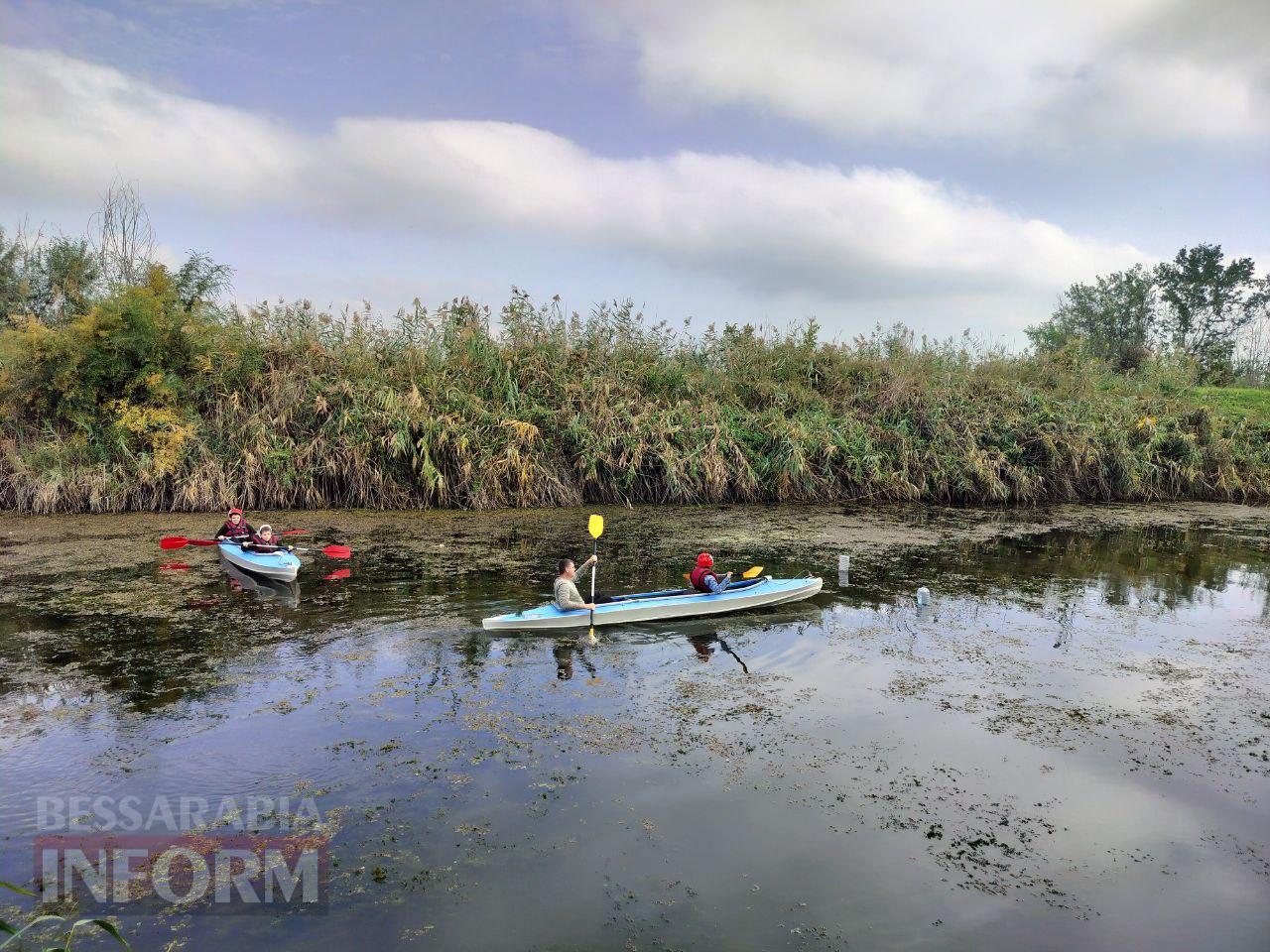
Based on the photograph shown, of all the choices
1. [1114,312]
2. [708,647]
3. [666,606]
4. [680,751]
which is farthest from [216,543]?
[1114,312]

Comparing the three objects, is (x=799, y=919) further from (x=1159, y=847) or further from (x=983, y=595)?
(x=983, y=595)

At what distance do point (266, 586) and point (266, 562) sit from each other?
237mm

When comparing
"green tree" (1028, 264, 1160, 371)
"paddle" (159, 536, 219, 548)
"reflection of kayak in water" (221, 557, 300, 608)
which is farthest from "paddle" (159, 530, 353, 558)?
"green tree" (1028, 264, 1160, 371)

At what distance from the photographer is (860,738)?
15.6ft

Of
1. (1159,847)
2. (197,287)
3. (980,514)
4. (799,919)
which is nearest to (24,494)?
(197,287)

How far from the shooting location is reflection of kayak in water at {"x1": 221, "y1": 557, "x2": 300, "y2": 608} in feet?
24.8

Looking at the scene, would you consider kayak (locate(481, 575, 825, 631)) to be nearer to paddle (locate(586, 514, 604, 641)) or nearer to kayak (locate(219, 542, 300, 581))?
paddle (locate(586, 514, 604, 641))

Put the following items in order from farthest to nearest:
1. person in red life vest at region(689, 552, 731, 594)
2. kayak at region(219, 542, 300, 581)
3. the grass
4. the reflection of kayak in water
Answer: the grass < kayak at region(219, 542, 300, 581) < the reflection of kayak in water < person in red life vest at region(689, 552, 731, 594)

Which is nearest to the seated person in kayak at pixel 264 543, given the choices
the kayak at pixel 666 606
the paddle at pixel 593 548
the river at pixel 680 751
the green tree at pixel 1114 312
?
the river at pixel 680 751

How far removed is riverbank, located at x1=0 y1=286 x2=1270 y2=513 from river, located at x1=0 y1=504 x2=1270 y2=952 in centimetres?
392

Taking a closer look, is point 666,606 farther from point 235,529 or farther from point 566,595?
point 235,529

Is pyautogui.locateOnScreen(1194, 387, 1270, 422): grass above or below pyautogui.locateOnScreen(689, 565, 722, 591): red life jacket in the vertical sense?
above

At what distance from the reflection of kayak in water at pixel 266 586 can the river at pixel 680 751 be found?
4cm

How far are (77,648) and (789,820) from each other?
5323 millimetres
